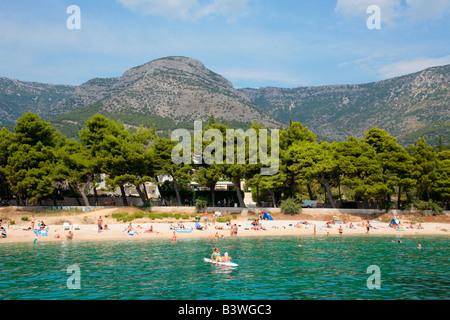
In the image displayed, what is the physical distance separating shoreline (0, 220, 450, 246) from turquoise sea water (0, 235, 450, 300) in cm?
288

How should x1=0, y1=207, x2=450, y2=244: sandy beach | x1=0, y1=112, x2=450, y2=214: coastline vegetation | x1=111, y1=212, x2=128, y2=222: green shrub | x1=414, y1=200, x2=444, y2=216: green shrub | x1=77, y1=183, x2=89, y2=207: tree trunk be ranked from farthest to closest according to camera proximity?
x1=77, y1=183, x2=89, y2=207: tree trunk < x1=414, y1=200, x2=444, y2=216: green shrub < x1=0, y1=112, x2=450, y2=214: coastline vegetation < x1=111, y1=212, x2=128, y2=222: green shrub < x1=0, y1=207, x2=450, y2=244: sandy beach

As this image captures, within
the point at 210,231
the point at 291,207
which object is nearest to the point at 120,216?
the point at 210,231

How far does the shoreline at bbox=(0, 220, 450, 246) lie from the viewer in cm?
4059

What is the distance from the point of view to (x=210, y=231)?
45031mm

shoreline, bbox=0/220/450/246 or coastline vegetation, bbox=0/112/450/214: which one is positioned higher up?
coastline vegetation, bbox=0/112/450/214

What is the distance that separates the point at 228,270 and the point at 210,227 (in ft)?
67.9

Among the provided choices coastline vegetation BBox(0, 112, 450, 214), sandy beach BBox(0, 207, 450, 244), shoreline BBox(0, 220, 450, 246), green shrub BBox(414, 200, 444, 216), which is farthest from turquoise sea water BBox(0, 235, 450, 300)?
coastline vegetation BBox(0, 112, 450, 214)

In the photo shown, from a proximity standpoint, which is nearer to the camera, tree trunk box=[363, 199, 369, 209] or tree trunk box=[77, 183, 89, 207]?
tree trunk box=[77, 183, 89, 207]

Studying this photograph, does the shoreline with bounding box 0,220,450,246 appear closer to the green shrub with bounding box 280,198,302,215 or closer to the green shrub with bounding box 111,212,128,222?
the green shrub with bounding box 111,212,128,222

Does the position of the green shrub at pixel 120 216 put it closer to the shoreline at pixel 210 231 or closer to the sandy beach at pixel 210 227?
the sandy beach at pixel 210 227

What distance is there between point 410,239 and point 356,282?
2374 centimetres

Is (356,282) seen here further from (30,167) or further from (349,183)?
(30,167)

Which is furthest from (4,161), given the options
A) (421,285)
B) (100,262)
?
(421,285)

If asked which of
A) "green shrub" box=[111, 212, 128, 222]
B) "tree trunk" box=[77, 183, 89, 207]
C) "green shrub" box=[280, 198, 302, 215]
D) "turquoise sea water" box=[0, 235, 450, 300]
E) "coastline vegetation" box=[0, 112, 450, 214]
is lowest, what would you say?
"turquoise sea water" box=[0, 235, 450, 300]
